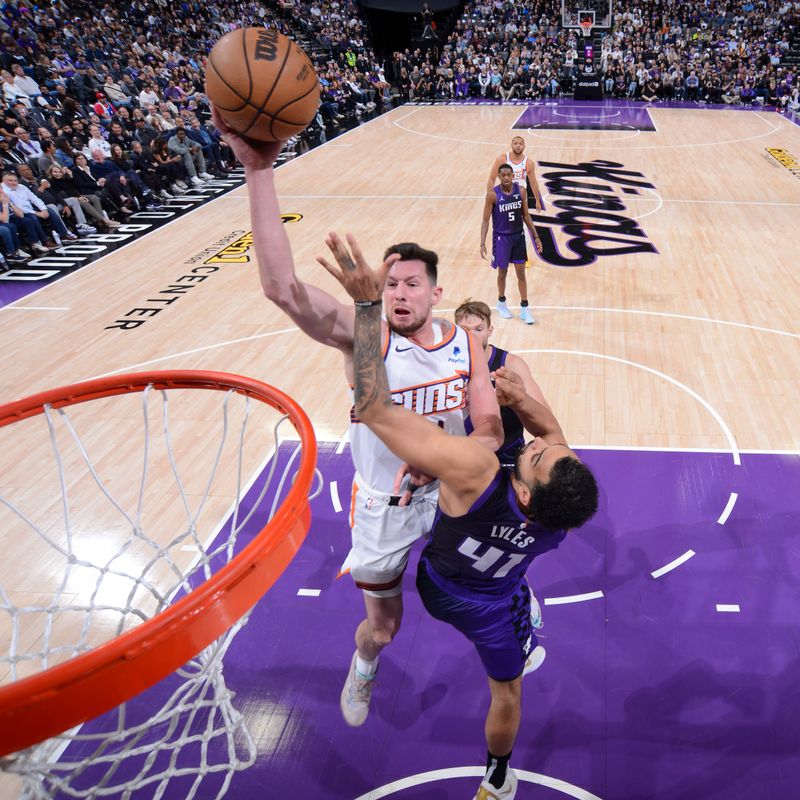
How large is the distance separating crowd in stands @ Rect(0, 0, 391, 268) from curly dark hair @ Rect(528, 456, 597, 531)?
32.1ft

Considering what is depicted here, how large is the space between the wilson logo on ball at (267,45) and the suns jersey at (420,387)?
111 centimetres

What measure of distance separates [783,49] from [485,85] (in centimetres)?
993

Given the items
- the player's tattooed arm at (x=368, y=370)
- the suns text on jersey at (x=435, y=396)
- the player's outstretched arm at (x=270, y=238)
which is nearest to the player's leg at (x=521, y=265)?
the suns text on jersey at (x=435, y=396)

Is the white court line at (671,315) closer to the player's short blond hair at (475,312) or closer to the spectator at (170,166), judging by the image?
the player's short blond hair at (475,312)

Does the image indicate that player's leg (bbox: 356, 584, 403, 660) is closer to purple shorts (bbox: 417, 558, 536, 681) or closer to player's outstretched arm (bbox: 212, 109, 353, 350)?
purple shorts (bbox: 417, 558, 536, 681)

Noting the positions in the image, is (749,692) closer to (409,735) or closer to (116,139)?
(409,735)

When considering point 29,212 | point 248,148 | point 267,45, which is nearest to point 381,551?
point 248,148

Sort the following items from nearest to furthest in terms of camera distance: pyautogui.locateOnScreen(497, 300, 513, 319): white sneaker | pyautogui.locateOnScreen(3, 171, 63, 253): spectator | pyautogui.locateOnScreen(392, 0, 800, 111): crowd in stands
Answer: pyautogui.locateOnScreen(497, 300, 513, 319): white sneaker, pyautogui.locateOnScreen(3, 171, 63, 253): spectator, pyautogui.locateOnScreen(392, 0, 800, 111): crowd in stands

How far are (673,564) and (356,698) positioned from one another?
2.06 m

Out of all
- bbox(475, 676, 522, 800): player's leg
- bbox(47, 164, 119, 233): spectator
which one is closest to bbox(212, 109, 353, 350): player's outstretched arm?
bbox(475, 676, 522, 800): player's leg

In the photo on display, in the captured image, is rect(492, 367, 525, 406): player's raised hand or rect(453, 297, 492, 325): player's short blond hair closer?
rect(492, 367, 525, 406): player's raised hand

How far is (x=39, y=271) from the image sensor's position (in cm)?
980

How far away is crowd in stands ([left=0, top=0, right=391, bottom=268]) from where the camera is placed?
1089 centimetres

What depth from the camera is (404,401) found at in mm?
2910
